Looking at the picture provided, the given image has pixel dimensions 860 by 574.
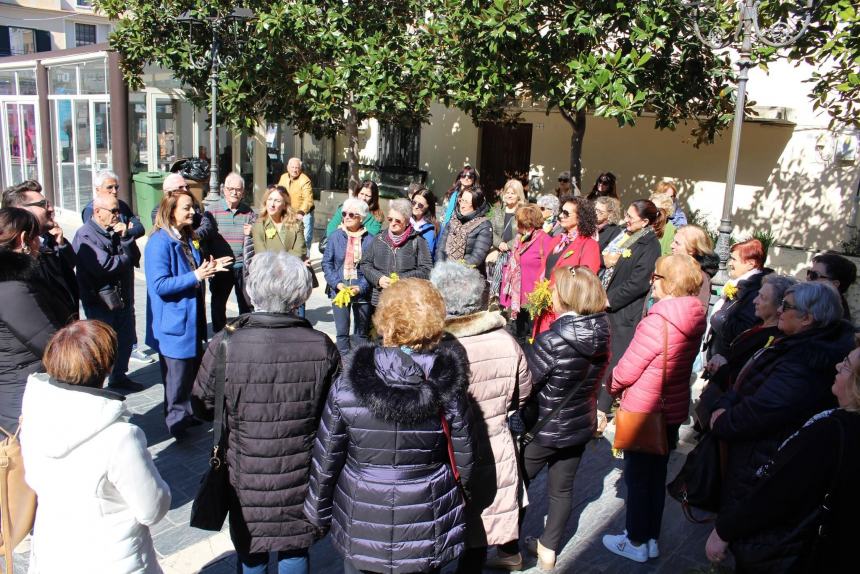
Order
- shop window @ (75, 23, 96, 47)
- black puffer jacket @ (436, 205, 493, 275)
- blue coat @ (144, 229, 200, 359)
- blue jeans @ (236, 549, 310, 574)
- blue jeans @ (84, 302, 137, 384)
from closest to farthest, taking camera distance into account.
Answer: blue jeans @ (236, 549, 310, 574)
blue coat @ (144, 229, 200, 359)
blue jeans @ (84, 302, 137, 384)
black puffer jacket @ (436, 205, 493, 275)
shop window @ (75, 23, 96, 47)

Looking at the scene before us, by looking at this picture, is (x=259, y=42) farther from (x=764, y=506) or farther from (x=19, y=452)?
(x=764, y=506)

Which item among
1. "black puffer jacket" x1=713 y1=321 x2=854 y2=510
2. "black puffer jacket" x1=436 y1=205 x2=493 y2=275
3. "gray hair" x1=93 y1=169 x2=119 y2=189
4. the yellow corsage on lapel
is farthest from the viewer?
"black puffer jacket" x1=436 y1=205 x2=493 y2=275

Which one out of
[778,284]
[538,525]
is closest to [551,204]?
[778,284]

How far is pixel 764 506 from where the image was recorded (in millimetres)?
2443

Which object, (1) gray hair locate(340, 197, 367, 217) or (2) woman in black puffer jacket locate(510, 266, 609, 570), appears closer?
(2) woman in black puffer jacket locate(510, 266, 609, 570)

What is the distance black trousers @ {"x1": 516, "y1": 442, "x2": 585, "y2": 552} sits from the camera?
3689 millimetres

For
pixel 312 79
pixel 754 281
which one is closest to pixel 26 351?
pixel 754 281

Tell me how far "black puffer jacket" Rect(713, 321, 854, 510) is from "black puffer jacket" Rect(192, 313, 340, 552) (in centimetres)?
183

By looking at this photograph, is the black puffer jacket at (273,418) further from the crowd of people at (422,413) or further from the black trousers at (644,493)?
the black trousers at (644,493)

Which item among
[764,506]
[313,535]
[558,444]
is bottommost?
[313,535]

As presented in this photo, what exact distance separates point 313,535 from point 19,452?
1.28m

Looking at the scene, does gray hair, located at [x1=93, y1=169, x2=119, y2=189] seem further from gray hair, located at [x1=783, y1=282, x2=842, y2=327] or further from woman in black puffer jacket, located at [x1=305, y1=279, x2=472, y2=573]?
gray hair, located at [x1=783, y1=282, x2=842, y2=327]

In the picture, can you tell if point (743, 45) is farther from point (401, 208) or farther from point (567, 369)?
point (567, 369)

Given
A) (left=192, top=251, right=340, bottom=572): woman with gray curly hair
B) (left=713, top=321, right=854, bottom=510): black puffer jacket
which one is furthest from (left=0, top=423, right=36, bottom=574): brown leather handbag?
(left=713, top=321, right=854, bottom=510): black puffer jacket
